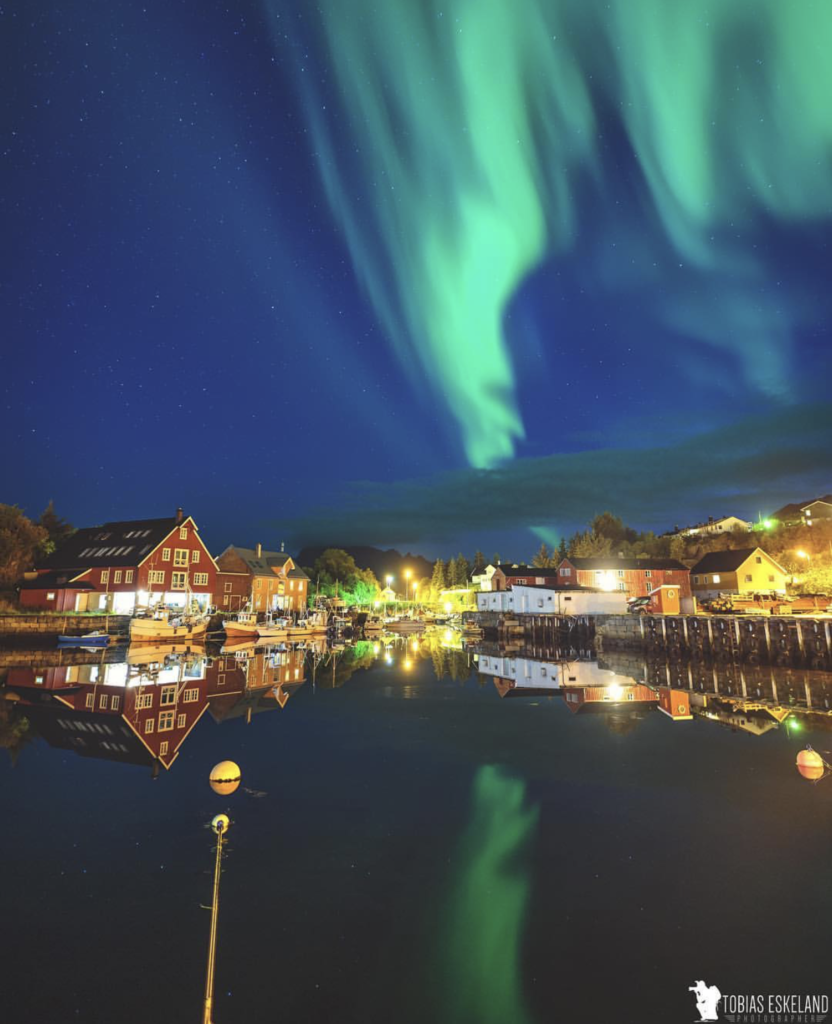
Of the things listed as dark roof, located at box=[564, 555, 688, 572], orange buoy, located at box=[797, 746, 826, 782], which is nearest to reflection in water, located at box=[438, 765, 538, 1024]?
orange buoy, located at box=[797, 746, 826, 782]

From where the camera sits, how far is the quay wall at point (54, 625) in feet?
173

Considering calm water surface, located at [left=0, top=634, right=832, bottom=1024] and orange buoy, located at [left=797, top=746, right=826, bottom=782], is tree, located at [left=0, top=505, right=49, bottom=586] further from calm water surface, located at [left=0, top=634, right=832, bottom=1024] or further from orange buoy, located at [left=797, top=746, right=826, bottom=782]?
orange buoy, located at [left=797, top=746, right=826, bottom=782]

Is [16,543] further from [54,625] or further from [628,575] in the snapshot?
[628,575]

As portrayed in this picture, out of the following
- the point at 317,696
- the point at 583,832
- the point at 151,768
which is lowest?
the point at 583,832

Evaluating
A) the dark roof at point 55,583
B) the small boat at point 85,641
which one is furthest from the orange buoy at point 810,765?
the dark roof at point 55,583

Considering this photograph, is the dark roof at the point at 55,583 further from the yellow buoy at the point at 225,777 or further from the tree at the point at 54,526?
the yellow buoy at the point at 225,777

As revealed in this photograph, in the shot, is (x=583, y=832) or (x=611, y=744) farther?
(x=611, y=744)

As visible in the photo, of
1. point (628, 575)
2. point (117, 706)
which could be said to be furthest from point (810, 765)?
point (628, 575)

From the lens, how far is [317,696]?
92.3ft

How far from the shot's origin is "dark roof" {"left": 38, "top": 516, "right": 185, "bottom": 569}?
6575 cm

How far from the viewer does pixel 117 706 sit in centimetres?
2306

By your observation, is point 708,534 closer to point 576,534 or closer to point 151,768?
point 576,534

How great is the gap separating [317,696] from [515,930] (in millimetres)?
21502

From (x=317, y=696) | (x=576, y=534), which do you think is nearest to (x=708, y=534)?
(x=576, y=534)
